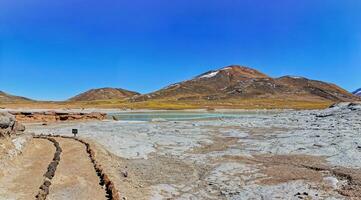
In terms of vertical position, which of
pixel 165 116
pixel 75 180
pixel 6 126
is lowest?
pixel 75 180

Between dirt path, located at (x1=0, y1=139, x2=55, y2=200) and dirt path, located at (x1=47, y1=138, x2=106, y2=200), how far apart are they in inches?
33.5

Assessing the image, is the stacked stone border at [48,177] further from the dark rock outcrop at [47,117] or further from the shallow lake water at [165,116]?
the shallow lake water at [165,116]

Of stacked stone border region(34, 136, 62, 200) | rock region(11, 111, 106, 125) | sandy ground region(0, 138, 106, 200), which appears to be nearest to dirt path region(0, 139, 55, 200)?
sandy ground region(0, 138, 106, 200)

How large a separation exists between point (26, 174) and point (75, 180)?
122 inches

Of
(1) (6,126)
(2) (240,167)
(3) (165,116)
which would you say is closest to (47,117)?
(3) (165,116)

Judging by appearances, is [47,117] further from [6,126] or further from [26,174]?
[26,174]

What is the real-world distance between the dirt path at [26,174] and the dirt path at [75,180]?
33.5 inches

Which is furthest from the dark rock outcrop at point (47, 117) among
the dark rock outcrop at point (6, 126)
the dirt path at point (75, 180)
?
the dirt path at point (75, 180)

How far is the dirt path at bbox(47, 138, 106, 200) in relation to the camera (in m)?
19.2

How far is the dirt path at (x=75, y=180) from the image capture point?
19.2 metres

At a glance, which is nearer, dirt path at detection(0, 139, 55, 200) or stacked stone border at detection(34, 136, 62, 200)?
stacked stone border at detection(34, 136, 62, 200)

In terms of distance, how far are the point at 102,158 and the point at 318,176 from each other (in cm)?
1410

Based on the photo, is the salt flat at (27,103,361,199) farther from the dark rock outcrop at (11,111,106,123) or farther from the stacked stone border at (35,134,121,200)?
the dark rock outcrop at (11,111,106,123)

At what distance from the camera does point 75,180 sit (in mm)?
21609
